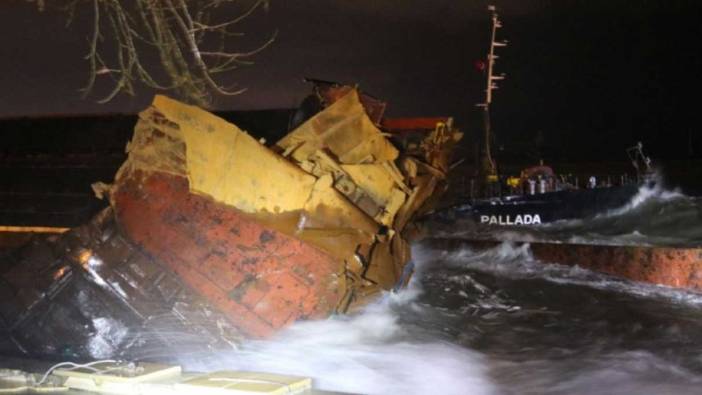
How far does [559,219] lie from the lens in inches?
671

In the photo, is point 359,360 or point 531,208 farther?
point 531,208

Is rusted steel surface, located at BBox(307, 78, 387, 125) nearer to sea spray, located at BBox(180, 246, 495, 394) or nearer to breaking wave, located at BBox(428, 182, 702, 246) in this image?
sea spray, located at BBox(180, 246, 495, 394)

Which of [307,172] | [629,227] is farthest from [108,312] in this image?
[629,227]

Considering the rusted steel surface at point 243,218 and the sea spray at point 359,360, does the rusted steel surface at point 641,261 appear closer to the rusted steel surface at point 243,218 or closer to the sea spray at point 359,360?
the sea spray at point 359,360

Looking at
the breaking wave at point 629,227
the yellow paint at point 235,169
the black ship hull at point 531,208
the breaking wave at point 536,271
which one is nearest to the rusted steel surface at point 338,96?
the yellow paint at point 235,169

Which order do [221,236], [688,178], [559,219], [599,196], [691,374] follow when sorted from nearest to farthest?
1. [221,236]
2. [691,374]
3. [559,219]
4. [599,196]
5. [688,178]

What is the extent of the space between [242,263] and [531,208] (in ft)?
41.1

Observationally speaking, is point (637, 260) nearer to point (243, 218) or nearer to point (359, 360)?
point (359, 360)

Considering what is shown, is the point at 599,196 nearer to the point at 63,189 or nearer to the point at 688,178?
the point at 63,189

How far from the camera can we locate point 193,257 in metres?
5.25

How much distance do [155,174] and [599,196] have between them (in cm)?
1550

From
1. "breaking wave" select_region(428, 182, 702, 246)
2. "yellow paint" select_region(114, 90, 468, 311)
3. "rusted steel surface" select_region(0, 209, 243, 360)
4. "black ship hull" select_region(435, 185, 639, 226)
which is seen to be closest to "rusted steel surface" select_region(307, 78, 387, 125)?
"yellow paint" select_region(114, 90, 468, 311)

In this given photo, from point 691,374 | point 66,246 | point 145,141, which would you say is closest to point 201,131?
point 145,141

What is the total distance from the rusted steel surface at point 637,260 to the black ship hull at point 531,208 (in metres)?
4.83
